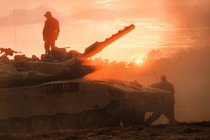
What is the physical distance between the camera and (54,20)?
20203mm

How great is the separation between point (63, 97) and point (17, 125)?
6.91 feet

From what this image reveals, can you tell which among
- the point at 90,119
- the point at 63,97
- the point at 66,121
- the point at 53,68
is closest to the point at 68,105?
the point at 63,97

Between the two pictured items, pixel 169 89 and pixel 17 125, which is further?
pixel 169 89

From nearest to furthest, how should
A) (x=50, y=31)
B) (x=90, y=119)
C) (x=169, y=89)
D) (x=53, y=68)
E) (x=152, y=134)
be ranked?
1. (x=152, y=134)
2. (x=90, y=119)
3. (x=53, y=68)
4. (x=50, y=31)
5. (x=169, y=89)

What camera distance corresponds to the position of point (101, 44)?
18.3m

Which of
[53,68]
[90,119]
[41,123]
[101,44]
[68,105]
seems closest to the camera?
[68,105]

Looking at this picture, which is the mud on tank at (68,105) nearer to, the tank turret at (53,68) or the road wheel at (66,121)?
the road wheel at (66,121)

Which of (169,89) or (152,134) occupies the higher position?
(169,89)

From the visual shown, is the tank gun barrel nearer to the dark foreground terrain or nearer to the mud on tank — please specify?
the mud on tank

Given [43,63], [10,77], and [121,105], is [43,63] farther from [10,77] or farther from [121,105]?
[121,105]

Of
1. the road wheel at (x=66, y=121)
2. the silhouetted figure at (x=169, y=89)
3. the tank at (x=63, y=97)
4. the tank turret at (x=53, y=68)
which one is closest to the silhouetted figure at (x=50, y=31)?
the tank at (x=63, y=97)

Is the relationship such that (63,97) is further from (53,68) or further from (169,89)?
(169,89)

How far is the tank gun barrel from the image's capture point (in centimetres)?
1831

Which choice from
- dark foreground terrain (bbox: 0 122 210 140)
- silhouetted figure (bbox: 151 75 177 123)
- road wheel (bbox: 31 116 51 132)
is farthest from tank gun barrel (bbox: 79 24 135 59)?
dark foreground terrain (bbox: 0 122 210 140)
